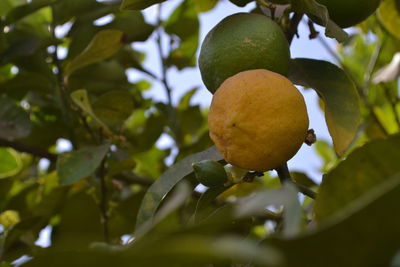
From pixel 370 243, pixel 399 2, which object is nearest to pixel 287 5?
pixel 399 2

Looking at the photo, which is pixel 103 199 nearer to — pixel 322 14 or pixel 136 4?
pixel 136 4

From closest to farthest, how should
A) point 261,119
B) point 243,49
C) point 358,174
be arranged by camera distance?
1. point 358,174
2. point 261,119
3. point 243,49

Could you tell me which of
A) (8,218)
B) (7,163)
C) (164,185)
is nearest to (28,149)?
(7,163)

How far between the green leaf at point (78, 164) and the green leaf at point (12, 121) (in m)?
0.22

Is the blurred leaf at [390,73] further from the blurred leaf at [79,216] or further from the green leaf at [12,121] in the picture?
the green leaf at [12,121]

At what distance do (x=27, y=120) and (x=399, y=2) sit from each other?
3.29 feet

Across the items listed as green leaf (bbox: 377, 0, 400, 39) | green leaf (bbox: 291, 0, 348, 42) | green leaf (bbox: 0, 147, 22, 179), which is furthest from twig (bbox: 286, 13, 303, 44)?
green leaf (bbox: 0, 147, 22, 179)

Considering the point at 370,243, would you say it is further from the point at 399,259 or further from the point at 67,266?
the point at 67,266

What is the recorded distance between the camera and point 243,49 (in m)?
1.00

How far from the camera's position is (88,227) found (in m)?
1.75

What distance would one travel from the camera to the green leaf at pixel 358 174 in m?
0.64

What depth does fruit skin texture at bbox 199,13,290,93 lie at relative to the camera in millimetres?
995

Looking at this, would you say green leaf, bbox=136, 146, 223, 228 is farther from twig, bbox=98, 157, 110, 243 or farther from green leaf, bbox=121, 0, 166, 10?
twig, bbox=98, 157, 110, 243

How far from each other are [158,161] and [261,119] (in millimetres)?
1318
